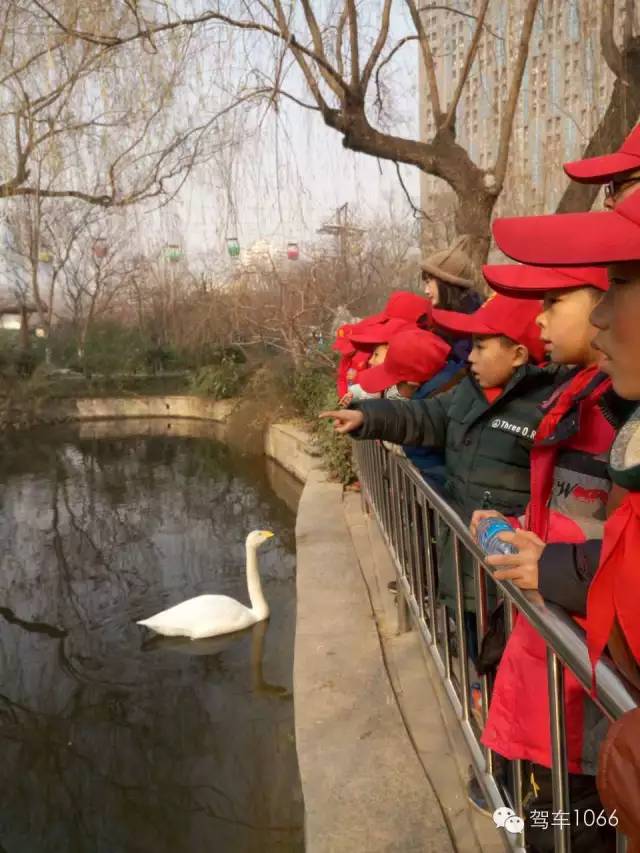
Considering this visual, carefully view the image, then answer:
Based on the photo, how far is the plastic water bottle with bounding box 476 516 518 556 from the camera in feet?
4.65

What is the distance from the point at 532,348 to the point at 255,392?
1232 centimetres

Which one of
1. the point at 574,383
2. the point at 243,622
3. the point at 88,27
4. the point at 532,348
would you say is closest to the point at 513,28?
the point at 88,27

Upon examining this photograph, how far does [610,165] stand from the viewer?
1.19 m

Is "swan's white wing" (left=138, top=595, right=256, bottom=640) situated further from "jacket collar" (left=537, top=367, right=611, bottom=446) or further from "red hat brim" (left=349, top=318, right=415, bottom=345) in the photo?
"jacket collar" (left=537, top=367, right=611, bottom=446)

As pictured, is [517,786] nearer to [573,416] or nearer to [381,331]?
[573,416]

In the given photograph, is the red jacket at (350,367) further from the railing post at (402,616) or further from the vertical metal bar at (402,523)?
the railing post at (402,616)

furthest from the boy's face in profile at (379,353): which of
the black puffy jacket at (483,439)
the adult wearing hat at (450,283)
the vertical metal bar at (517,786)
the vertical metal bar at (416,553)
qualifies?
the vertical metal bar at (517,786)

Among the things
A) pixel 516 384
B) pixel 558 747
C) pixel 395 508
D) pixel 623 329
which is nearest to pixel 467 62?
pixel 395 508

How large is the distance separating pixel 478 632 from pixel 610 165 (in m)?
1.32

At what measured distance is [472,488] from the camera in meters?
2.27

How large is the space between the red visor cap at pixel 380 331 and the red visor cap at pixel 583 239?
2.29 metres

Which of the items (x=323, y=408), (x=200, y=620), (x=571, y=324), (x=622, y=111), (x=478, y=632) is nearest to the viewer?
(x=571, y=324)

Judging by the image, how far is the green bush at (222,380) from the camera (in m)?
16.9

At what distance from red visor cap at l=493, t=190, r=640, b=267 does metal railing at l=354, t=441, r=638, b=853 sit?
57 centimetres
